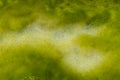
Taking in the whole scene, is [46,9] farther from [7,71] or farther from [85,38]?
[7,71]

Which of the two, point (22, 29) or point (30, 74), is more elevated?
point (22, 29)

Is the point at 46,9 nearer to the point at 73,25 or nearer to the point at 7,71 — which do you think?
the point at 73,25

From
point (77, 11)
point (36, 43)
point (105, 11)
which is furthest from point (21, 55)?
point (105, 11)

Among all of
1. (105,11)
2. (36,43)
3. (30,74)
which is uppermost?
(105,11)

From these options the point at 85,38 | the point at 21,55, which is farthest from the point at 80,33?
the point at 21,55

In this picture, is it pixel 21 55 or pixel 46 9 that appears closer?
pixel 21 55

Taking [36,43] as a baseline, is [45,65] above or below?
below
